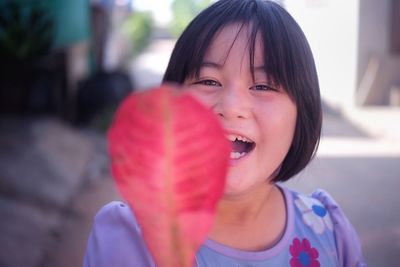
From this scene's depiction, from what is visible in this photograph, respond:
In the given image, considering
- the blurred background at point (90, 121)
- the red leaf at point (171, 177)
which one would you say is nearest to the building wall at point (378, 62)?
the blurred background at point (90, 121)

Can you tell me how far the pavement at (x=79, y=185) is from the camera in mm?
2490

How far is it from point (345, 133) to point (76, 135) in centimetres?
239

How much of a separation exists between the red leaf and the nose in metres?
0.17

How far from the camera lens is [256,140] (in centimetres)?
54

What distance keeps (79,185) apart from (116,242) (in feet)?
9.77

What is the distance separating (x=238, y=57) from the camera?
518mm

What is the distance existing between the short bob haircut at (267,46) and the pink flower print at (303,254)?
177mm

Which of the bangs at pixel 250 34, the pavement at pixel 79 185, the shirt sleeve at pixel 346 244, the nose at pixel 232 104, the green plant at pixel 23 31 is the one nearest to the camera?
the nose at pixel 232 104

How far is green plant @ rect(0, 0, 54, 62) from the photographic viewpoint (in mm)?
4137

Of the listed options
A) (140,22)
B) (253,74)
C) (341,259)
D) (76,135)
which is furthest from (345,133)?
(140,22)

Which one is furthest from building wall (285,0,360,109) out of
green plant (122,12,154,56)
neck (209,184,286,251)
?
green plant (122,12,154,56)

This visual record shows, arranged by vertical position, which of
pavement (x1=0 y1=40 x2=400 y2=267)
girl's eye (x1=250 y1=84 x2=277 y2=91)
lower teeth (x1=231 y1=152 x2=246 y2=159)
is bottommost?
pavement (x1=0 y1=40 x2=400 y2=267)

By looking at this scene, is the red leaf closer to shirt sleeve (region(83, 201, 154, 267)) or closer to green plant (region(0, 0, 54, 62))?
shirt sleeve (region(83, 201, 154, 267))

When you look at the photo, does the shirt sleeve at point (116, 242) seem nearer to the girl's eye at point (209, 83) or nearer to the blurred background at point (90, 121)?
the girl's eye at point (209, 83)
